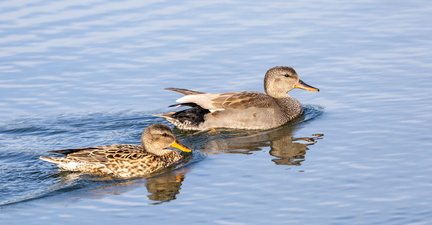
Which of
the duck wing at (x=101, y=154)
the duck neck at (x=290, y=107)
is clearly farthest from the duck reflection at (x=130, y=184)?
the duck neck at (x=290, y=107)

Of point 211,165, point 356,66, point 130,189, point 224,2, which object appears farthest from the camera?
point 224,2

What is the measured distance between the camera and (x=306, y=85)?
15.8 m

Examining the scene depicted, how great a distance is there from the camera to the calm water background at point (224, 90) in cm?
1109

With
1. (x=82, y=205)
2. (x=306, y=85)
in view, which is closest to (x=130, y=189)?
(x=82, y=205)

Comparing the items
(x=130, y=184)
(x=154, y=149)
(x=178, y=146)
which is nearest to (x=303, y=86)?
(x=178, y=146)

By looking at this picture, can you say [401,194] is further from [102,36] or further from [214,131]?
[102,36]

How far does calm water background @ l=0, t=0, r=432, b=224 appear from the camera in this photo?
36.4 feet

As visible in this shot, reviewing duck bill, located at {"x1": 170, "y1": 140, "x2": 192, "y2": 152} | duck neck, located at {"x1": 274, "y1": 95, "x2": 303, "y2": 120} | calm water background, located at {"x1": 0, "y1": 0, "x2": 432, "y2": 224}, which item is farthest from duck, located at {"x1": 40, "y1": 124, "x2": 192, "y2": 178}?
duck neck, located at {"x1": 274, "y1": 95, "x2": 303, "y2": 120}

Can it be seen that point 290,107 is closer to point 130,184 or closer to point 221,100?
point 221,100

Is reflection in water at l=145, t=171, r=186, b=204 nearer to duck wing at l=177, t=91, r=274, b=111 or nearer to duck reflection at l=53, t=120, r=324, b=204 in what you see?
duck reflection at l=53, t=120, r=324, b=204

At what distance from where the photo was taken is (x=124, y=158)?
12711 millimetres

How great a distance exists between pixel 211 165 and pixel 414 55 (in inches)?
245

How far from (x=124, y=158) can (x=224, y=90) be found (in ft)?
13.4

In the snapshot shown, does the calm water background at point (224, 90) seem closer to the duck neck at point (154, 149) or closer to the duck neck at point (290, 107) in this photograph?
the duck neck at point (290, 107)
